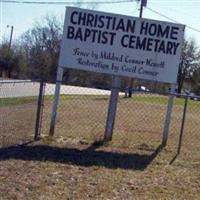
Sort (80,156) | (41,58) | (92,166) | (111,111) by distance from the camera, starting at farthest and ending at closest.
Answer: (41,58) → (111,111) → (80,156) → (92,166)

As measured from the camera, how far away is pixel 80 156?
9477 millimetres

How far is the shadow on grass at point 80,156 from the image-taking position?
889 cm

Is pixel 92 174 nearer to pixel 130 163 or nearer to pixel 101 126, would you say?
pixel 130 163

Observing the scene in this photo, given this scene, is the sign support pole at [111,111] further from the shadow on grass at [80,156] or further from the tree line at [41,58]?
the tree line at [41,58]

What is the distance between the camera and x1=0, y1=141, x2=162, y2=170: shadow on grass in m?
8.89

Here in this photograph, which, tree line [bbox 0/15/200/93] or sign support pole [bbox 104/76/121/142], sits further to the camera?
tree line [bbox 0/15/200/93]

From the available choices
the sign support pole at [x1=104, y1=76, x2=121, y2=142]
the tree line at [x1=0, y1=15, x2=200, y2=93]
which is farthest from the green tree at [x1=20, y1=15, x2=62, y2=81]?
the sign support pole at [x1=104, y1=76, x2=121, y2=142]

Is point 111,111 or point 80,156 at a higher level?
point 111,111

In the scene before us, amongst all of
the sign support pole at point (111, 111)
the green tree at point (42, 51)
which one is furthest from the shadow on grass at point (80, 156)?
the green tree at point (42, 51)

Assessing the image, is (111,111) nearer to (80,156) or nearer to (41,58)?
(80,156)

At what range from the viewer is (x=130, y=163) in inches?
361

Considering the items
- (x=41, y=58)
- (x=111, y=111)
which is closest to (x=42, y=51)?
(x=41, y=58)

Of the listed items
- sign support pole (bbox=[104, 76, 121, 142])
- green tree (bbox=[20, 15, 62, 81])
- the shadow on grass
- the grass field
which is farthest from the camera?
green tree (bbox=[20, 15, 62, 81])

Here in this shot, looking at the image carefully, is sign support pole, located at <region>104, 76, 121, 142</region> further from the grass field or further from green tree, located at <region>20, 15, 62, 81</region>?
green tree, located at <region>20, 15, 62, 81</region>
